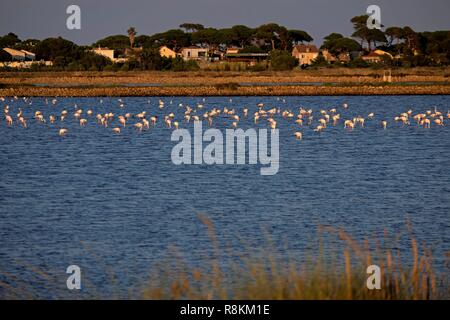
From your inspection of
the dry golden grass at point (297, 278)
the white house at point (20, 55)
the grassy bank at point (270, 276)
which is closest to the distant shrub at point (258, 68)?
the white house at point (20, 55)

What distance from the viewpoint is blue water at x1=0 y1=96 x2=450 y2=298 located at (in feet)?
52.9

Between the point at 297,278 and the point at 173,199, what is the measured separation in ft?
38.3

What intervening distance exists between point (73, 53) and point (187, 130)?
2749 inches

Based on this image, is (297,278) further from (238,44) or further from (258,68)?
(238,44)

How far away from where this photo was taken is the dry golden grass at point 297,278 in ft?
35.2

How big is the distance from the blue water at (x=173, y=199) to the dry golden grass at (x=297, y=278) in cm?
61

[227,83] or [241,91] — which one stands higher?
[227,83]

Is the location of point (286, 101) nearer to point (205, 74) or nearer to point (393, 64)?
point (205, 74)

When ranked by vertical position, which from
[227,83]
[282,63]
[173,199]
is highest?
[282,63]

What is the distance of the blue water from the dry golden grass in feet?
1.99

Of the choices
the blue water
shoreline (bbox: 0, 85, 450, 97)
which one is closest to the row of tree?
shoreline (bbox: 0, 85, 450, 97)

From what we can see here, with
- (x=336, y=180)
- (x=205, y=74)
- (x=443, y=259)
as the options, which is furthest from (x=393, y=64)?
(x=443, y=259)

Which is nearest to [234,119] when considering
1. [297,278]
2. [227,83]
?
[227,83]

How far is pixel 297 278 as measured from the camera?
10961 mm
